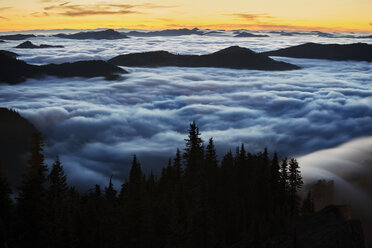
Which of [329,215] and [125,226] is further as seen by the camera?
[125,226]

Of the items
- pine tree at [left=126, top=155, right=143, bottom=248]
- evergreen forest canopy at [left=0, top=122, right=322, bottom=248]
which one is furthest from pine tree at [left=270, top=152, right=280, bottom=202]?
pine tree at [left=126, top=155, right=143, bottom=248]

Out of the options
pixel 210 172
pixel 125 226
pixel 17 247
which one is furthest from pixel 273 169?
pixel 17 247

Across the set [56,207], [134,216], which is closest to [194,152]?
[134,216]

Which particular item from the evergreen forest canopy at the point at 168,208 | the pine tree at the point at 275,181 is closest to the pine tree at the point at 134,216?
the evergreen forest canopy at the point at 168,208

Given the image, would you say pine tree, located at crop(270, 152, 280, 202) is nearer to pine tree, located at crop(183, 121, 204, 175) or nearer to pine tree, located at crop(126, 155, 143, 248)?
pine tree, located at crop(183, 121, 204, 175)

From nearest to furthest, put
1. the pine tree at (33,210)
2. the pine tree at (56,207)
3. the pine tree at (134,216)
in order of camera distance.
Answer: the pine tree at (56,207), the pine tree at (33,210), the pine tree at (134,216)

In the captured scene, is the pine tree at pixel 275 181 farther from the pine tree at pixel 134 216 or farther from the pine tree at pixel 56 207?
the pine tree at pixel 56 207

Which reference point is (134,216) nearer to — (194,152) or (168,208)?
(168,208)

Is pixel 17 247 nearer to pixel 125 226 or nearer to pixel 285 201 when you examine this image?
pixel 125 226

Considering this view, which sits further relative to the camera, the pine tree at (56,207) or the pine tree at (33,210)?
the pine tree at (33,210)
